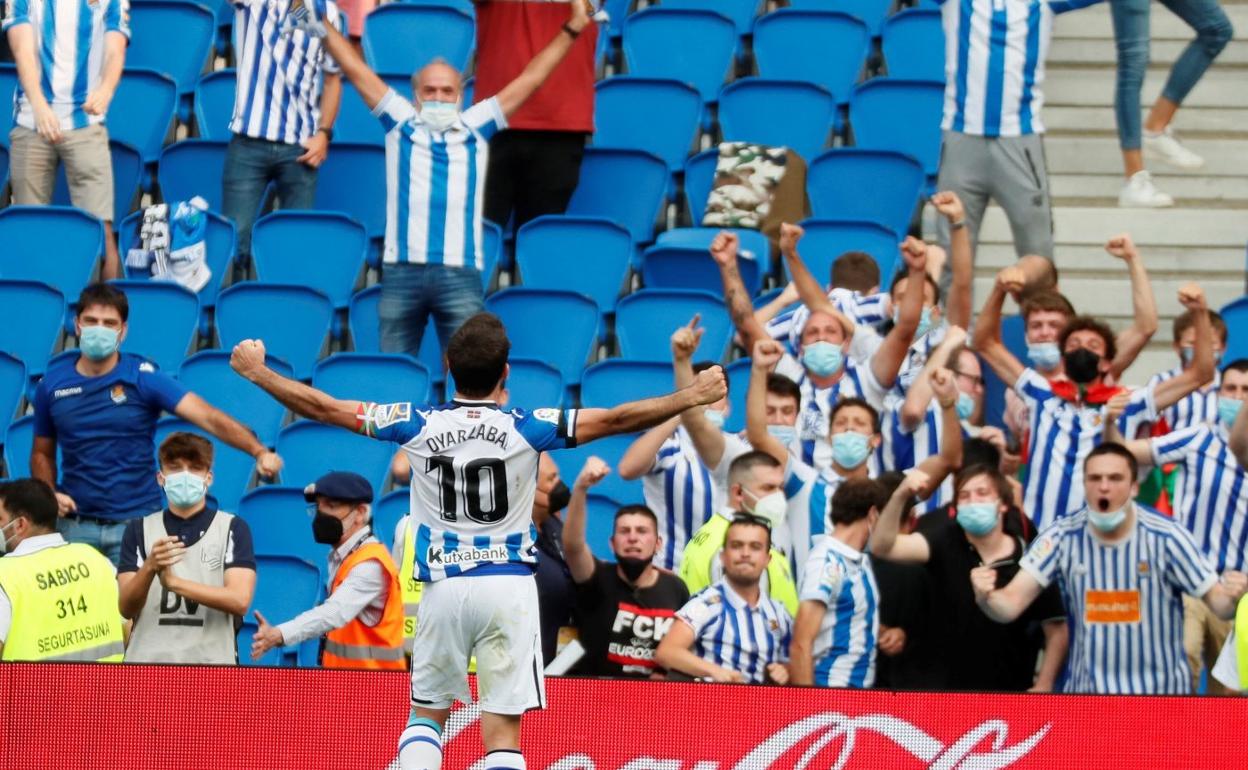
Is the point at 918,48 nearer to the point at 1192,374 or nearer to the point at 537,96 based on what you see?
the point at 537,96

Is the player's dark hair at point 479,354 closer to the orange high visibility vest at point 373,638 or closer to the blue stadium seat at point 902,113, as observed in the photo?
the orange high visibility vest at point 373,638

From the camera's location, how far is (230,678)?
7762 millimetres

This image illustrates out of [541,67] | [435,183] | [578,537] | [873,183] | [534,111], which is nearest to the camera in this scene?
[578,537]

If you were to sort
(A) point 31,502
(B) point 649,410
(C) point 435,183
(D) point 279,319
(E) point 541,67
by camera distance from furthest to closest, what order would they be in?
(D) point 279,319, (E) point 541,67, (C) point 435,183, (A) point 31,502, (B) point 649,410

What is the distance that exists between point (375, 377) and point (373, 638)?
2060 millimetres

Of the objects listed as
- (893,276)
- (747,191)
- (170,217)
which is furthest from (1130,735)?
(170,217)

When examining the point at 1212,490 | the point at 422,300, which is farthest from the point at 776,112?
the point at 1212,490

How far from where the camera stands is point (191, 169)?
1197 centimetres

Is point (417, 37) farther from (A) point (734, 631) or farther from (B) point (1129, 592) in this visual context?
(B) point (1129, 592)

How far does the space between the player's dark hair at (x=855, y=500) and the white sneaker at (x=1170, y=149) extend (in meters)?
4.07

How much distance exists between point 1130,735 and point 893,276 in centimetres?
391

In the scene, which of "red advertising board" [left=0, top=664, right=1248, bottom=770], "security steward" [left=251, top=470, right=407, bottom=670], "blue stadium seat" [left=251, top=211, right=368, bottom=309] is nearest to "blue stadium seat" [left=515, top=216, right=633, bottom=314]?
"blue stadium seat" [left=251, top=211, right=368, bottom=309]

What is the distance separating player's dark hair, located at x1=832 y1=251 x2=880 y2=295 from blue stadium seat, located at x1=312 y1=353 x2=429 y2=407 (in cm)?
199

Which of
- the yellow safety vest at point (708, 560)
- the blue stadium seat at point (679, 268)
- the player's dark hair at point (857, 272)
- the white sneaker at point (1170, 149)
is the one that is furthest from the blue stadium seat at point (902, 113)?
the yellow safety vest at point (708, 560)
